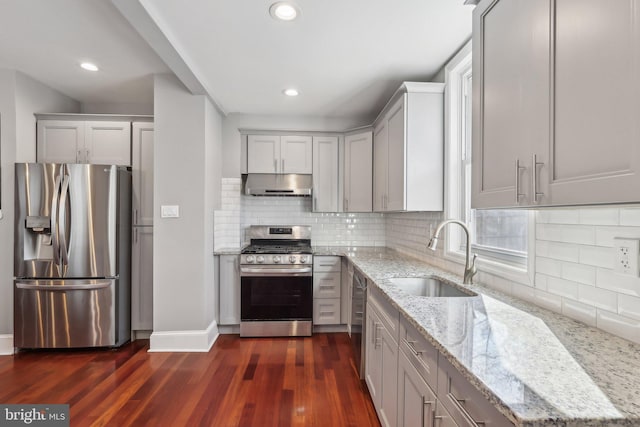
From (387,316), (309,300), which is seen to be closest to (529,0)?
(387,316)

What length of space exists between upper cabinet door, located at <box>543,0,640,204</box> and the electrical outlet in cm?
35

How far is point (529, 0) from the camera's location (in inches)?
41.7

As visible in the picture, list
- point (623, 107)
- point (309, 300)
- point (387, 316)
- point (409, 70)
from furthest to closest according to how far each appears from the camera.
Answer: point (309, 300), point (409, 70), point (387, 316), point (623, 107)

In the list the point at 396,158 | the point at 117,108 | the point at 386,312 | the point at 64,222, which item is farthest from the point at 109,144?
the point at 386,312

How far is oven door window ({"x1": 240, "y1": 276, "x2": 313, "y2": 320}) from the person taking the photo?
10.9 ft

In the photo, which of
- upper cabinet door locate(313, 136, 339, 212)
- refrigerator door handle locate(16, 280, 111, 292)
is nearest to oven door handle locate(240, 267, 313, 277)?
upper cabinet door locate(313, 136, 339, 212)

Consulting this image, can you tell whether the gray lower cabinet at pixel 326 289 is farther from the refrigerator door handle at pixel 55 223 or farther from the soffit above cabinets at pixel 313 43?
the refrigerator door handle at pixel 55 223

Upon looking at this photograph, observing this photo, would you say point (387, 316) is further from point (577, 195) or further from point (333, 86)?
point (333, 86)

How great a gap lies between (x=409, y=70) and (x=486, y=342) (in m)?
2.22

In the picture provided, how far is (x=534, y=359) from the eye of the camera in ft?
2.97

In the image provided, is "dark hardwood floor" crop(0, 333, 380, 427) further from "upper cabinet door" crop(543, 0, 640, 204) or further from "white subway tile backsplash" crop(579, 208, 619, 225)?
"upper cabinet door" crop(543, 0, 640, 204)

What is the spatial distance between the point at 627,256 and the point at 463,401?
0.72 meters

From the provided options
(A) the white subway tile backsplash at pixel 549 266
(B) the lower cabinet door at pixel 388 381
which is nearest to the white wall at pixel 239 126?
(B) the lower cabinet door at pixel 388 381

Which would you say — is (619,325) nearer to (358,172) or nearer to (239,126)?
(358,172)
